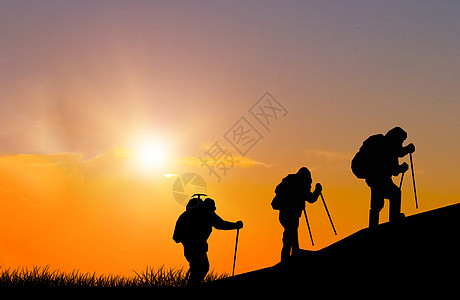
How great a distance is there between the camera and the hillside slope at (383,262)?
12445 mm

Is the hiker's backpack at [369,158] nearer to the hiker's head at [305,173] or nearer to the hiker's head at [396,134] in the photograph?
the hiker's head at [396,134]

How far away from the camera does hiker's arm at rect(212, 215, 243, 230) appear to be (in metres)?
15.5

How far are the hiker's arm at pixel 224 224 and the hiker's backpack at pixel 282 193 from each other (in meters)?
1.06

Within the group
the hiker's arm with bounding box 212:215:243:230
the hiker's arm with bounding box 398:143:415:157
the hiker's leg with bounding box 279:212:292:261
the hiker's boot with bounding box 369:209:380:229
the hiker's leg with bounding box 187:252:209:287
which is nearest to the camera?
the hiker's leg with bounding box 187:252:209:287

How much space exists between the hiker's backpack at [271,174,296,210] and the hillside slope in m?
1.32

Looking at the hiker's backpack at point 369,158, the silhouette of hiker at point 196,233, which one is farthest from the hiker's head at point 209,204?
the hiker's backpack at point 369,158

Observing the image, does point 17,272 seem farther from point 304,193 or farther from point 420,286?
point 420,286

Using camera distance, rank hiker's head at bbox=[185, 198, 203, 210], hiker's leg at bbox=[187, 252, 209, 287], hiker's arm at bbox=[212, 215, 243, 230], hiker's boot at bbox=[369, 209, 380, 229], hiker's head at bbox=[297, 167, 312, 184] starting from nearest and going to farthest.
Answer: hiker's leg at bbox=[187, 252, 209, 287], hiker's head at bbox=[185, 198, 203, 210], hiker's arm at bbox=[212, 215, 243, 230], hiker's boot at bbox=[369, 209, 380, 229], hiker's head at bbox=[297, 167, 312, 184]

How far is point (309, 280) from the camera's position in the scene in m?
13.5

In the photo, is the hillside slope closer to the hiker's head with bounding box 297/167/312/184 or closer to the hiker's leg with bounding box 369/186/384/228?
the hiker's leg with bounding box 369/186/384/228

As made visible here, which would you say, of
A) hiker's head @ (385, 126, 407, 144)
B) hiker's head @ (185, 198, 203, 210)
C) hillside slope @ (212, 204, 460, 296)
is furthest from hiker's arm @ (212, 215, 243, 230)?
Answer: hiker's head @ (385, 126, 407, 144)

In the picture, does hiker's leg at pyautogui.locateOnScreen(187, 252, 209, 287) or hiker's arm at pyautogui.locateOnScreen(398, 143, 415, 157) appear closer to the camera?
hiker's leg at pyautogui.locateOnScreen(187, 252, 209, 287)

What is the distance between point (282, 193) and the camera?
54.0 feet

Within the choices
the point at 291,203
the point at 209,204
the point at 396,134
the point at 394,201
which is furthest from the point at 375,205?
the point at 209,204
